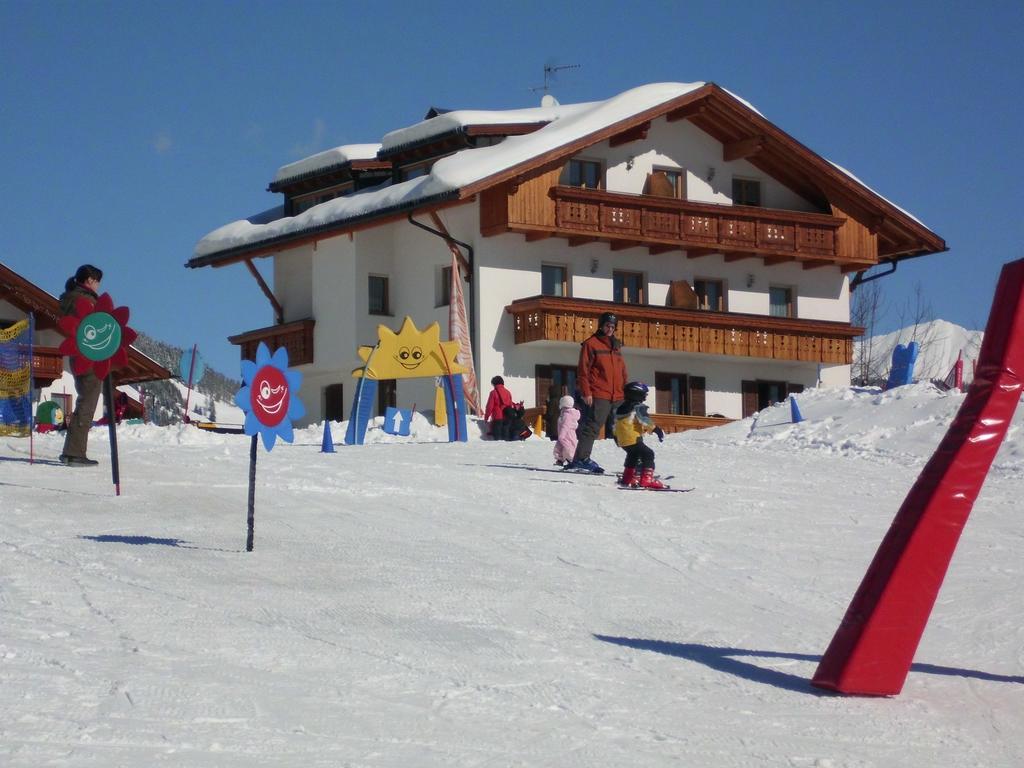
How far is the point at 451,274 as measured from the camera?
35906 mm

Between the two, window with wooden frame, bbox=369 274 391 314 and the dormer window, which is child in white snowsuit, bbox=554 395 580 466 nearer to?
window with wooden frame, bbox=369 274 391 314

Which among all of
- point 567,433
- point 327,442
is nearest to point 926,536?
point 567,433

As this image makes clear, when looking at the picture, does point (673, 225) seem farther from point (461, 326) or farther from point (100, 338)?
point (100, 338)

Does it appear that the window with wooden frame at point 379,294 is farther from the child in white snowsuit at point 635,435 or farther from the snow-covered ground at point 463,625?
the child in white snowsuit at point 635,435

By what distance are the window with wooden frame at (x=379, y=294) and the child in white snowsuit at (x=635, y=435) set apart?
79.4ft

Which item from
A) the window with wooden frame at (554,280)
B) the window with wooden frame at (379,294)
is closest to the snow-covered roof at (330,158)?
the window with wooden frame at (379,294)

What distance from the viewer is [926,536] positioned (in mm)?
6367

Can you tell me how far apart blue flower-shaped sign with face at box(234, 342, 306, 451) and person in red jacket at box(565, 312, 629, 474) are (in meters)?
6.49

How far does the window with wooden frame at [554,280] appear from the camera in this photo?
3700 cm

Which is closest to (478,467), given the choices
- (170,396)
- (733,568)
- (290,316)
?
(733,568)

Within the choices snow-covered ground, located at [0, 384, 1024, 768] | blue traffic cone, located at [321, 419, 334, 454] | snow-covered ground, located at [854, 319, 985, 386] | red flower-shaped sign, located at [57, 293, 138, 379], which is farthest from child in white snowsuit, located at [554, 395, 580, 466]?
snow-covered ground, located at [854, 319, 985, 386]

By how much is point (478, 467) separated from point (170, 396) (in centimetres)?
6844

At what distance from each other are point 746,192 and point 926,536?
34669 millimetres

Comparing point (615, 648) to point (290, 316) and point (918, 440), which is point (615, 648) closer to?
point (918, 440)
